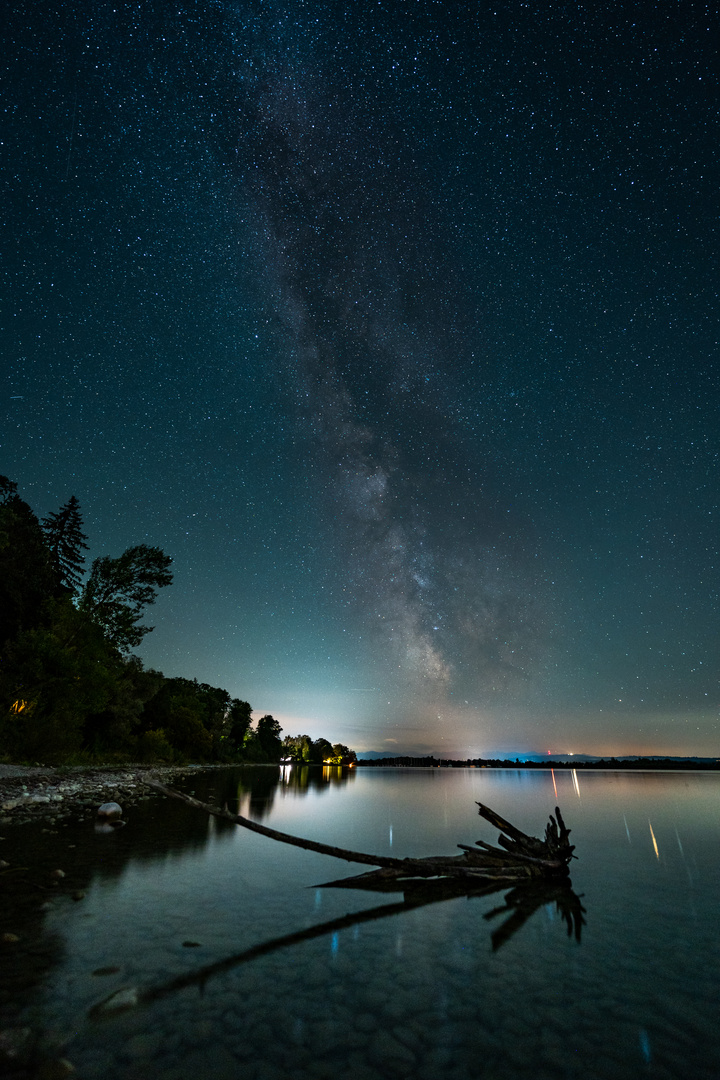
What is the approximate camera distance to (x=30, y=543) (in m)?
40.8

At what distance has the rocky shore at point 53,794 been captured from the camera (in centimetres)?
1576

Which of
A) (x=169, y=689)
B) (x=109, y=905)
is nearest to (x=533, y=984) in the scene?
(x=109, y=905)

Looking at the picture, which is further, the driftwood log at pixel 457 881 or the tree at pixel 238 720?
the tree at pixel 238 720

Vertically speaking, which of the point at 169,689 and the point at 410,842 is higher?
the point at 169,689

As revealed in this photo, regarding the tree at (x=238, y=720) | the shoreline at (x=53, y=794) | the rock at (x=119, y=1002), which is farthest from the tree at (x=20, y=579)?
the tree at (x=238, y=720)

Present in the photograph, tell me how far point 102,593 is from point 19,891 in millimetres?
36784

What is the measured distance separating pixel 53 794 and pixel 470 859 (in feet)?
58.2

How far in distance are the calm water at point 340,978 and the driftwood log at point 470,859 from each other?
1.77 feet

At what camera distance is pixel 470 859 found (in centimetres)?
1147

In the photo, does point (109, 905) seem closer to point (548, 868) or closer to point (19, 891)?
point (19, 891)

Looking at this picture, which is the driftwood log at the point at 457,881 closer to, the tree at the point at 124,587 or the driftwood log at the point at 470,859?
the driftwood log at the point at 470,859

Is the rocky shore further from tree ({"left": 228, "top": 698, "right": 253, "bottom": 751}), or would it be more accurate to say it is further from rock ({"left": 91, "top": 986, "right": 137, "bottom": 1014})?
tree ({"left": 228, "top": 698, "right": 253, "bottom": 751})

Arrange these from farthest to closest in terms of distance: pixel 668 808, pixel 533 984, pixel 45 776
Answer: pixel 668 808 → pixel 45 776 → pixel 533 984

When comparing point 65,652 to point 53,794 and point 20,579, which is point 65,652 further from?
point 53,794
